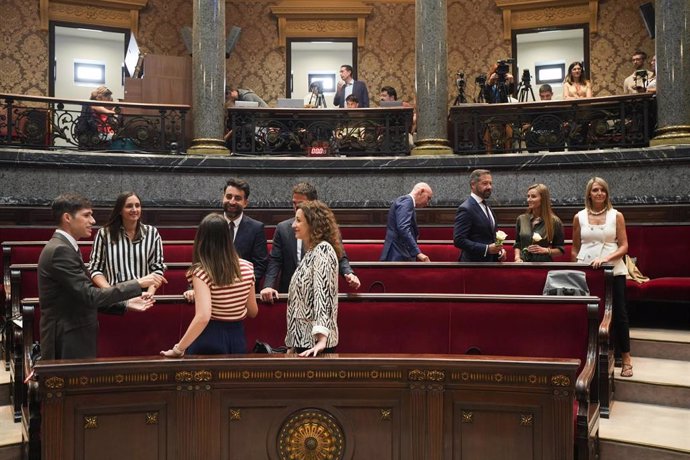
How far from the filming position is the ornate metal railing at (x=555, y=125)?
8672 millimetres

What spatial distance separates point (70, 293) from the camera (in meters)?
3.71

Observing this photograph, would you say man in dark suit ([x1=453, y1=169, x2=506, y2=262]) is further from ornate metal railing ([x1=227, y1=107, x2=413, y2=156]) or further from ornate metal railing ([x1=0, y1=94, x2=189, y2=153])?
ornate metal railing ([x1=0, y1=94, x2=189, y2=153])

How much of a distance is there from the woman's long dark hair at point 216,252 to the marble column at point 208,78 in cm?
575

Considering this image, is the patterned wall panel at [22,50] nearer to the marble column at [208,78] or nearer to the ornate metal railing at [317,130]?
the marble column at [208,78]

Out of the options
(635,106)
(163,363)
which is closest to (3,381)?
(163,363)

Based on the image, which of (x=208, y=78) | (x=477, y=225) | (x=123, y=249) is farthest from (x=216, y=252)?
(x=208, y=78)

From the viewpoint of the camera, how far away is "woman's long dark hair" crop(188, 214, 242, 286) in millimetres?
3490

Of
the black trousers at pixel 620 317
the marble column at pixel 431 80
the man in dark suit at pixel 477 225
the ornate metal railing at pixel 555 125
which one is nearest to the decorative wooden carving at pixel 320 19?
the marble column at pixel 431 80

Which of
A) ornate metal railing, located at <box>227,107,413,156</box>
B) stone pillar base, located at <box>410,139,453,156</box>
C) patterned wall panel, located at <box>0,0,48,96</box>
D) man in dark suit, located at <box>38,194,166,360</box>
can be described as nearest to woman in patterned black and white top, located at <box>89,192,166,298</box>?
man in dark suit, located at <box>38,194,166,360</box>

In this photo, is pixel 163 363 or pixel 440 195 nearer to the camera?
pixel 163 363

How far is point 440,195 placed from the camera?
8.98m

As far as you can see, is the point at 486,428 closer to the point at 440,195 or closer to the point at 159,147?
the point at 440,195

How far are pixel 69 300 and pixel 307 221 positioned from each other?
A: 122 cm

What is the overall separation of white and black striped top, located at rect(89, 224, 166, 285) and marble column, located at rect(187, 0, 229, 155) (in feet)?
15.7
